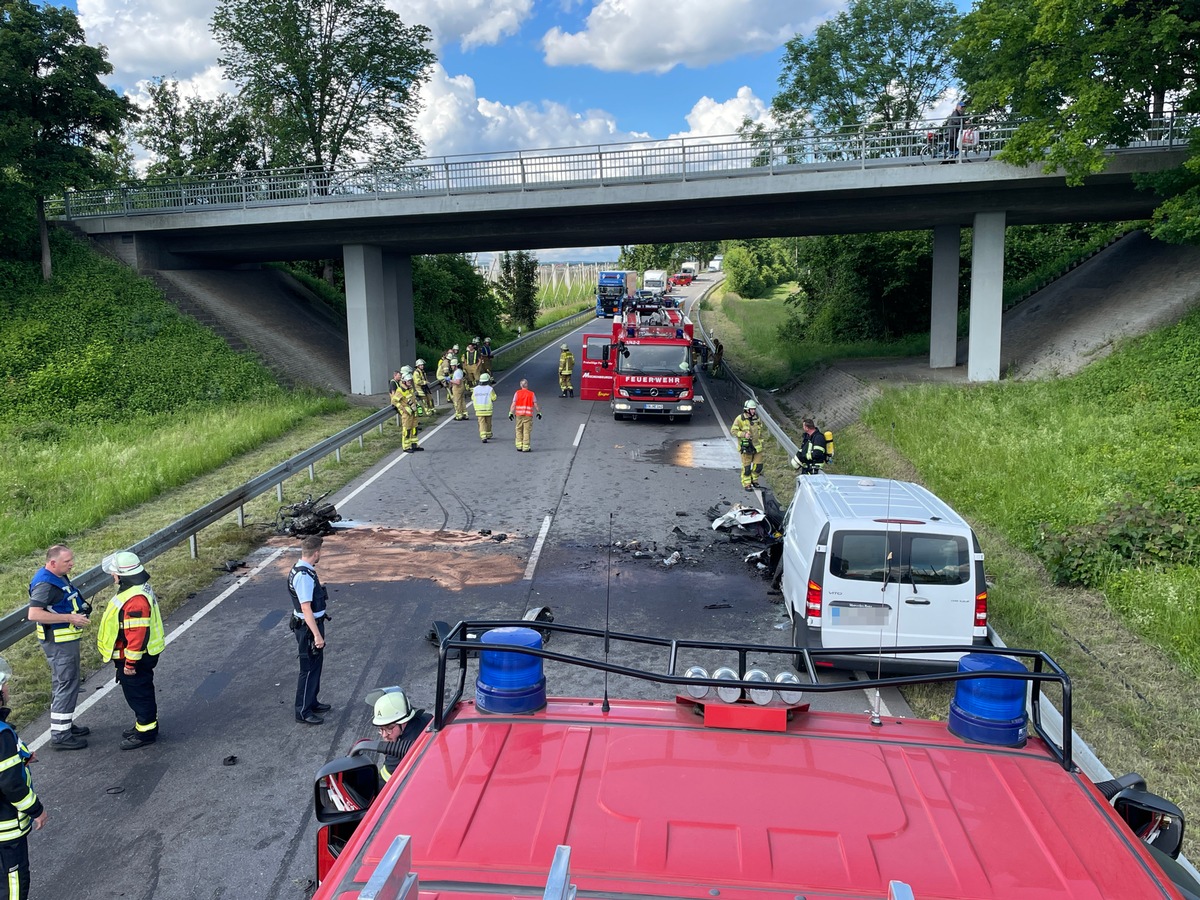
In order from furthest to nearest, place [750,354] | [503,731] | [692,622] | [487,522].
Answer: [750,354]
[487,522]
[692,622]
[503,731]

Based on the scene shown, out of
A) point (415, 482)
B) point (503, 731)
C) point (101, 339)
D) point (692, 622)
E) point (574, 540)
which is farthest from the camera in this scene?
point (101, 339)

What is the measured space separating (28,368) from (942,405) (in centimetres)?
2217

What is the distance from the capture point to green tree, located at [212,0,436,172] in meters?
37.8

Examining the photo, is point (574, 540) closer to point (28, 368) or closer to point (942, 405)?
point (942, 405)

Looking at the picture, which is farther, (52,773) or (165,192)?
(165,192)

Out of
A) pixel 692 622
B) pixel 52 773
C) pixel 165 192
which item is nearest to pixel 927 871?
pixel 52 773

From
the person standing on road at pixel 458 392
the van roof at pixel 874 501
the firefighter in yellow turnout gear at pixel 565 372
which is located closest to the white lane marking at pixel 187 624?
the van roof at pixel 874 501

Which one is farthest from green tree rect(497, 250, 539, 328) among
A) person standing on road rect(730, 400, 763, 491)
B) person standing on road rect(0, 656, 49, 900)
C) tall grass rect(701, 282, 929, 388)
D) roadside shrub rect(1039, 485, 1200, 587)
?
person standing on road rect(0, 656, 49, 900)

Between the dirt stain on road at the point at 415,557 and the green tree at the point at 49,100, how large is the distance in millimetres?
18213

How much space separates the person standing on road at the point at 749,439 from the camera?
15.8m

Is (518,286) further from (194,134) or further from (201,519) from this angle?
(201,519)

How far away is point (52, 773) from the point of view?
711cm

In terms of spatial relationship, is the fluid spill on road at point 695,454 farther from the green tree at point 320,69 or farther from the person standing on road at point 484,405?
the green tree at point 320,69

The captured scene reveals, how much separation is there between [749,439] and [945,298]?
16.4 metres
